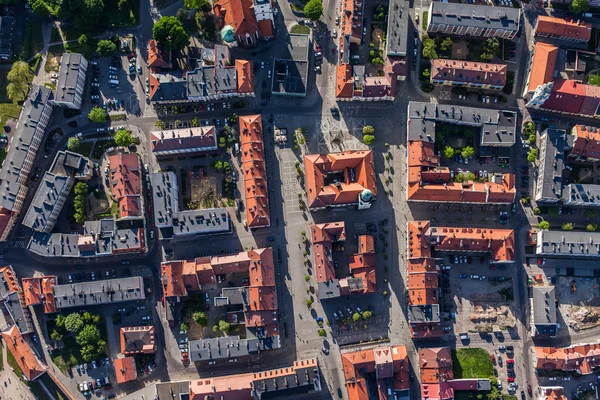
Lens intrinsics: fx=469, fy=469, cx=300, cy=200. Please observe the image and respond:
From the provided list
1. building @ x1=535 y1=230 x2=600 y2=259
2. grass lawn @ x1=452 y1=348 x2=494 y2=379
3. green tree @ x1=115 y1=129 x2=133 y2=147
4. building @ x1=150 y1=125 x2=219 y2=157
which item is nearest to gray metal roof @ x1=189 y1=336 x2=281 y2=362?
grass lawn @ x1=452 y1=348 x2=494 y2=379

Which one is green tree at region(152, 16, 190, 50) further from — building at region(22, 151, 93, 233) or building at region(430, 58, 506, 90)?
building at region(430, 58, 506, 90)

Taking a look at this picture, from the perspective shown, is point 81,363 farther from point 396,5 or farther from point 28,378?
point 396,5

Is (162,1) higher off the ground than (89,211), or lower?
higher

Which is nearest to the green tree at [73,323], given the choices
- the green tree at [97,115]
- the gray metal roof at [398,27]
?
the green tree at [97,115]

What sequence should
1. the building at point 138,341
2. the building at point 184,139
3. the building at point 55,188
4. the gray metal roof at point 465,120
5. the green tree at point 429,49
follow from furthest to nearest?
1. the green tree at point 429,49
2. the gray metal roof at point 465,120
3. the building at point 184,139
4. the building at point 55,188
5. the building at point 138,341

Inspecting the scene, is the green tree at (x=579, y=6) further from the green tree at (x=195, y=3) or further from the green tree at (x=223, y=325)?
the green tree at (x=223, y=325)

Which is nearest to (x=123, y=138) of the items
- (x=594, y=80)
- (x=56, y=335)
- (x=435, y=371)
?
(x=56, y=335)

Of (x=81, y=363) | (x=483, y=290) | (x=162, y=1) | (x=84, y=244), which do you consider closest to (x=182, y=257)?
(x=84, y=244)
